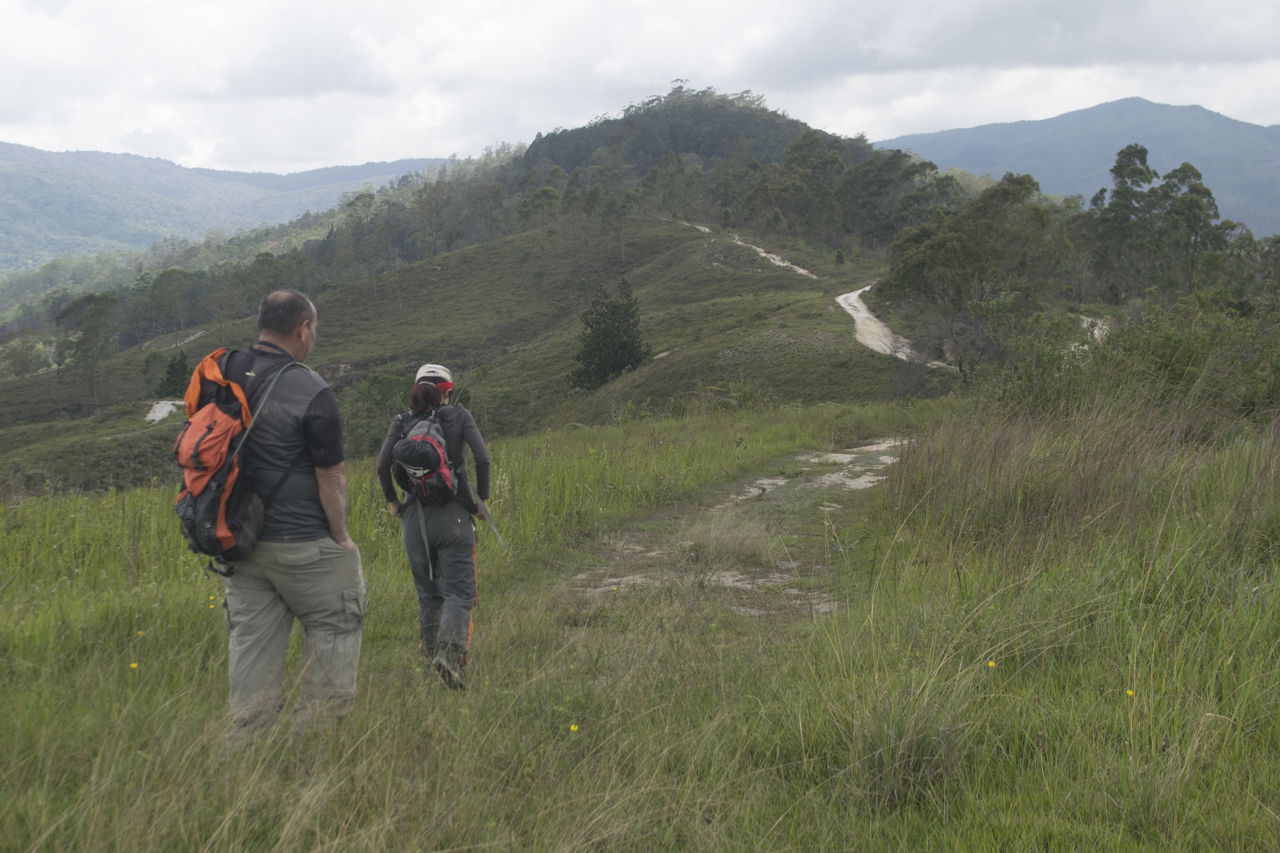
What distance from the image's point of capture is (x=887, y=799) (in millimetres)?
2541

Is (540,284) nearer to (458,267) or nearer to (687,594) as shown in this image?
(458,267)

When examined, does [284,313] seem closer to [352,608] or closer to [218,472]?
[218,472]

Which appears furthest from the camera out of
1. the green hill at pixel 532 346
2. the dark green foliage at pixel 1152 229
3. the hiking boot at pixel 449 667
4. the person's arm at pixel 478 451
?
the dark green foliage at pixel 1152 229

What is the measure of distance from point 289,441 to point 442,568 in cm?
155

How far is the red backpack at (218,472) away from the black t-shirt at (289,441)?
31mm

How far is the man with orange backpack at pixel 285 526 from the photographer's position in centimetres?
299

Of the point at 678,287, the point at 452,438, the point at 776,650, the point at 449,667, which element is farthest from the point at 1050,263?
the point at 678,287

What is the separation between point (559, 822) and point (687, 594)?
9.59 ft

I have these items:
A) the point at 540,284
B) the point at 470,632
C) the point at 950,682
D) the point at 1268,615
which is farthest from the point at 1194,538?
the point at 540,284

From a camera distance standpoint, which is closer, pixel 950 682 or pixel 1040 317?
pixel 950 682

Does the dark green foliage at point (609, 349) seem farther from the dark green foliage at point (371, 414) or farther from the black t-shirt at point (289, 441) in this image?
the black t-shirt at point (289, 441)

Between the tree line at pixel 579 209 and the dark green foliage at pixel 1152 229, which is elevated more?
the tree line at pixel 579 209

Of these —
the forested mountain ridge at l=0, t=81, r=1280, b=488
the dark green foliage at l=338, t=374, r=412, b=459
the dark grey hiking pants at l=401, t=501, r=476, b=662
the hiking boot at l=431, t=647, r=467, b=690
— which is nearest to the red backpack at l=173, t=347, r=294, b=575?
the hiking boot at l=431, t=647, r=467, b=690

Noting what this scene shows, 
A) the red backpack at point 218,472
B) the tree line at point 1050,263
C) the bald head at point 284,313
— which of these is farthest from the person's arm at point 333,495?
the tree line at point 1050,263
